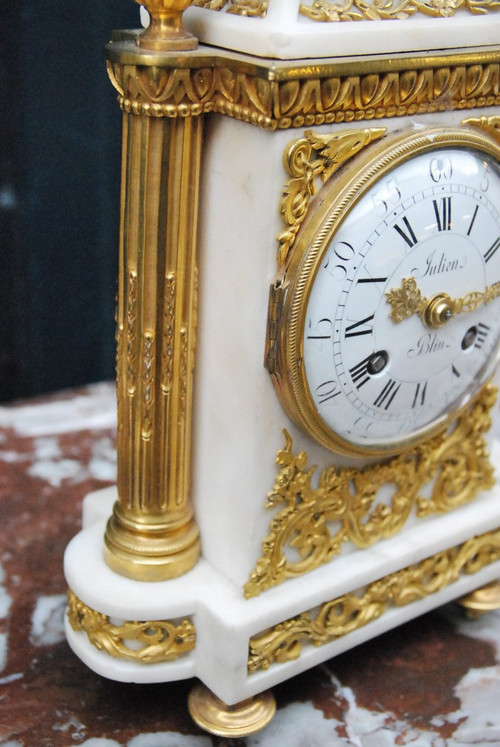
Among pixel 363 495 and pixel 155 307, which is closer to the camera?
pixel 155 307

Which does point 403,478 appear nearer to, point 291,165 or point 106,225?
point 291,165

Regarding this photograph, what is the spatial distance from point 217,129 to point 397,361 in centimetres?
26

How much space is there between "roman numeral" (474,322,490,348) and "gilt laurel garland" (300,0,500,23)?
282 millimetres

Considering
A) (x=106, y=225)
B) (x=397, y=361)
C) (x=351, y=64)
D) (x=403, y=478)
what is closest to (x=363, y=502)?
(x=403, y=478)

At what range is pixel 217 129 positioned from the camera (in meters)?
0.82

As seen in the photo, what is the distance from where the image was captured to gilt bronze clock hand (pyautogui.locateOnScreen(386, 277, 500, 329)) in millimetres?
867

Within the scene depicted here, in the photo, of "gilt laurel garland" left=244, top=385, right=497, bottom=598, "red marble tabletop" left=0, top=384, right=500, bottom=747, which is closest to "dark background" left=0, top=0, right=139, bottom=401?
"red marble tabletop" left=0, top=384, right=500, bottom=747

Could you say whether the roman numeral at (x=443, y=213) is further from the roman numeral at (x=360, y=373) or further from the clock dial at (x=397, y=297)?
the roman numeral at (x=360, y=373)

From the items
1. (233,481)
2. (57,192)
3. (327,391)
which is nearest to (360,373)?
(327,391)

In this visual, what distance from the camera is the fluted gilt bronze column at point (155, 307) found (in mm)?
782

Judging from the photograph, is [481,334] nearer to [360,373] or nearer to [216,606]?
[360,373]

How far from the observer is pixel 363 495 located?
3.20 ft

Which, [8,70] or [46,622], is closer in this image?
[46,622]

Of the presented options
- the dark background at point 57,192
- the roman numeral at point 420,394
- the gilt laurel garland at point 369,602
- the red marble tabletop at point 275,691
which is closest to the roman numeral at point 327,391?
the roman numeral at point 420,394
